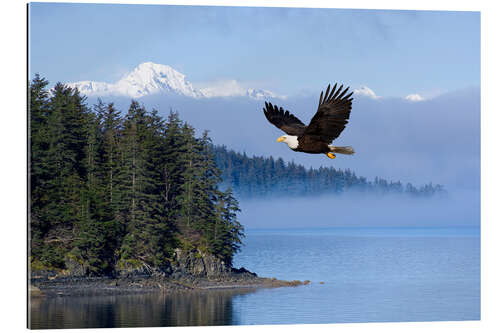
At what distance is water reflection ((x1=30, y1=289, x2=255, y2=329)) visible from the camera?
9742mm

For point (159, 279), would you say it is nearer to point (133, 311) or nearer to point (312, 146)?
point (133, 311)

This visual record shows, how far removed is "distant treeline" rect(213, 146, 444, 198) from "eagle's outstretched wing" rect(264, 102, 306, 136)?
7.12 feet

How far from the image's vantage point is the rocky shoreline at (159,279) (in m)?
10.1

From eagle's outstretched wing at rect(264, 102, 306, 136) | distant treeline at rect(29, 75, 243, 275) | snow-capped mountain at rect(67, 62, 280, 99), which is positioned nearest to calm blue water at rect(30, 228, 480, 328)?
distant treeline at rect(29, 75, 243, 275)

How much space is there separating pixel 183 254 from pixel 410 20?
4.04 m

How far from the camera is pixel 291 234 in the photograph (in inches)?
460

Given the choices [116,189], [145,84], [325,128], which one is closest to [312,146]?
[325,128]

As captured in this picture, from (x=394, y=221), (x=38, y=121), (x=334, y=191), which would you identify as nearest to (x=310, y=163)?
(x=334, y=191)

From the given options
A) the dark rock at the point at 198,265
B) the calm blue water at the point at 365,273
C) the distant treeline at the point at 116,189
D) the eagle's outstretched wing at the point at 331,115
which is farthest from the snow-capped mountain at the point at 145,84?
the eagle's outstretched wing at the point at 331,115

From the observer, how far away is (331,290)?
35.4ft

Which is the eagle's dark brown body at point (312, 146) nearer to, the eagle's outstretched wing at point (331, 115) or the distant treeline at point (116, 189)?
the eagle's outstretched wing at point (331, 115)

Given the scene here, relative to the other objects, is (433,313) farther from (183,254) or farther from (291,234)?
(183,254)

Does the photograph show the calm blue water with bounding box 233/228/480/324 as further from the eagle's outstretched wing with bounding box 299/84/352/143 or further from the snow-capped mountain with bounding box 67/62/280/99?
the eagle's outstretched wing with bounding box 299/84/352/143

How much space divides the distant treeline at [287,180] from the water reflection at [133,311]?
166 cm
